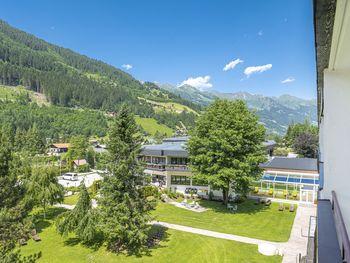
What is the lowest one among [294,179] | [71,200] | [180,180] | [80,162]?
[71,200]

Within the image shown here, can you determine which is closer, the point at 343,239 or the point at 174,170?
the point at 343,239

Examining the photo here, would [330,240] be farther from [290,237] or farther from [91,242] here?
[290,237]

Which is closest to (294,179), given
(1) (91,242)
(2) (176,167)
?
(2) (176,167)

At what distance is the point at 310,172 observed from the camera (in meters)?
29.4

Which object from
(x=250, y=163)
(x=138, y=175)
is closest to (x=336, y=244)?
(x=138, y=175)

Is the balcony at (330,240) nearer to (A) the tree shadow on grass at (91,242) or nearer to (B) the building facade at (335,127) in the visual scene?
(B) the building facade at (335,127)

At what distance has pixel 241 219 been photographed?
2133 cm

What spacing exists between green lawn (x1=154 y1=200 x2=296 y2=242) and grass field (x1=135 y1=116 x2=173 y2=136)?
102 m

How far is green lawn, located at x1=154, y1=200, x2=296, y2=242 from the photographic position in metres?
18.5

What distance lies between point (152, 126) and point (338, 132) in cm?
13276

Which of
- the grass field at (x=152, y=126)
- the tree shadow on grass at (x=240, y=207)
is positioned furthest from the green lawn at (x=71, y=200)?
the grass field at (x=152, y=126)

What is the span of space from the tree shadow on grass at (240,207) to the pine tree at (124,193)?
386 inches

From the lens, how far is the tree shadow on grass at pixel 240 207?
2347cm

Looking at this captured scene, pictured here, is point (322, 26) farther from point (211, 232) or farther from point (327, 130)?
point (211, 232)
